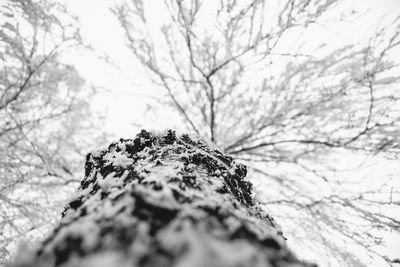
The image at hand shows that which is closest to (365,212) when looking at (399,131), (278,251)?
(399,131)

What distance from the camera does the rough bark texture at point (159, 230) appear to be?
1.84ft

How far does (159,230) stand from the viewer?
0.66 meters

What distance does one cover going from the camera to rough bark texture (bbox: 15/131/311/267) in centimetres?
56

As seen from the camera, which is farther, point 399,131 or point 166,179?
point 399,131

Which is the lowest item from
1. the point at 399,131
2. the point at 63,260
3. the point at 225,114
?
the point at 63,260

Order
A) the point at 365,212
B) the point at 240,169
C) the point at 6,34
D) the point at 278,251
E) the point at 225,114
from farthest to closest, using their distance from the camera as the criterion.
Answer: the point at 225,114 < the point at 6,34 < the point at 365,212 < the point at 240,169 < the point at 278,251

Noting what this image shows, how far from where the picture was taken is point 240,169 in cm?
161

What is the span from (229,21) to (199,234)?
111 inches

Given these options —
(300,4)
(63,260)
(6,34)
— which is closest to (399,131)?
(300,4)

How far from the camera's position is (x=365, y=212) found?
328cm

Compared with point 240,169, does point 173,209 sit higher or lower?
lower

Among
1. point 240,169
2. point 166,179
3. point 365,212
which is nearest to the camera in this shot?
point 166,179

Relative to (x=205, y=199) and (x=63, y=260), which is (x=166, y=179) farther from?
(x=63, y=260)

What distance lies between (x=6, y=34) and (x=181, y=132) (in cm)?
352
